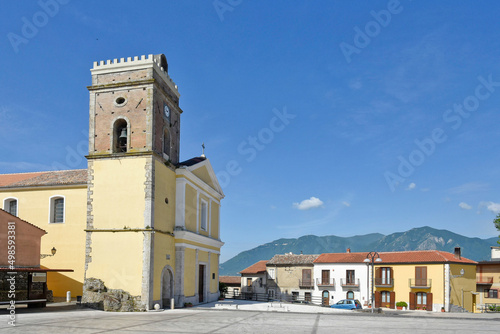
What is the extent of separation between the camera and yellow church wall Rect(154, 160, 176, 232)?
26219mm

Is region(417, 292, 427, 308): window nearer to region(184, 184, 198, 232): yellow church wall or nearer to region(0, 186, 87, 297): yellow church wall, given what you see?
region(184, 184, 198, 232): yellow church wall

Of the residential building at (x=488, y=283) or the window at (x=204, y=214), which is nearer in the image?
the window at (x=204, y=214)

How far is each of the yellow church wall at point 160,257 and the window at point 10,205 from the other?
11421 mm

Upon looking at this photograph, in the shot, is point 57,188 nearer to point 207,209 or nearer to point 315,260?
point 207,209

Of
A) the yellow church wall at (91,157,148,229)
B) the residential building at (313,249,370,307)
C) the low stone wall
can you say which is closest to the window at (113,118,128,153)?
the yellow church wall at (91,157,148,229)

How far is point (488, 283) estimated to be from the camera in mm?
52750

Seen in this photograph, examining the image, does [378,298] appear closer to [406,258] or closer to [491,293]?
[406,258]

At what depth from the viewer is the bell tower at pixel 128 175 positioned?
25.1 meters

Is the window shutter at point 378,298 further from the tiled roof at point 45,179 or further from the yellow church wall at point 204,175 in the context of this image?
the tiled roof at point 45,179

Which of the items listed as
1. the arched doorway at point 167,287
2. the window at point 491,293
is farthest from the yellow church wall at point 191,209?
the window at point 491,293

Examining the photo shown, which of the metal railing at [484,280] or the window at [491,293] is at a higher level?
the metal railing at [484,280]

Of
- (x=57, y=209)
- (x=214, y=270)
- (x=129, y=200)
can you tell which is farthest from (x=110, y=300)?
(x=214, y=270)

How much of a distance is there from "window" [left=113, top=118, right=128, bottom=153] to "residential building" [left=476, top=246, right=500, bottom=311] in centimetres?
4299

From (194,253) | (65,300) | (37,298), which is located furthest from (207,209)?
(37,298)
